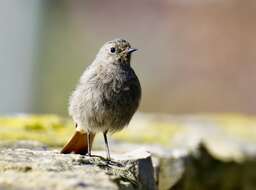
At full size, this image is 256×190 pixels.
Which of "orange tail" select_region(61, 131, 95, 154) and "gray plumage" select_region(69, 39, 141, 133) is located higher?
"gray plumage" select_region(69, 39, 141, 133)

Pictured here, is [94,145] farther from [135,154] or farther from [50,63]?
[50,63]

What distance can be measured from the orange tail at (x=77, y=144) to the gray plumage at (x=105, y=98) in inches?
2.4

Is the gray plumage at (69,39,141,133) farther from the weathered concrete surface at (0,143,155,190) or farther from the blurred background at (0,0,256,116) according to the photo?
the blurred background at (0,0,256,116)

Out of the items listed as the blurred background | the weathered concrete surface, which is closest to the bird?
the weathered concrete surface

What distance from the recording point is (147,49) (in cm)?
1725

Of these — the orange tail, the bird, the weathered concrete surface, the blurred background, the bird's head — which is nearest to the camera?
the weathered concrete surface

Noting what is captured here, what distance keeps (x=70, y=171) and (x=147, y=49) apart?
13256 millimetres

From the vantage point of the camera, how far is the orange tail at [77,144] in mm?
5391

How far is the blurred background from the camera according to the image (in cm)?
1492

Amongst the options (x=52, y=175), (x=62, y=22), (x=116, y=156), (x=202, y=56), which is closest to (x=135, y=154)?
(x=116, y=156)

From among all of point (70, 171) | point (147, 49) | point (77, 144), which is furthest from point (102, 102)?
point (147, 49)

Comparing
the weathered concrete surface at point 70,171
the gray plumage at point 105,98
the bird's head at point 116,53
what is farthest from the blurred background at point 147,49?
the weathered concrete surface at point 70,171

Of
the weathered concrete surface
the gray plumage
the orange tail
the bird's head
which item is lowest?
the orange tail

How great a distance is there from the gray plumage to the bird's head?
0.12 metres
